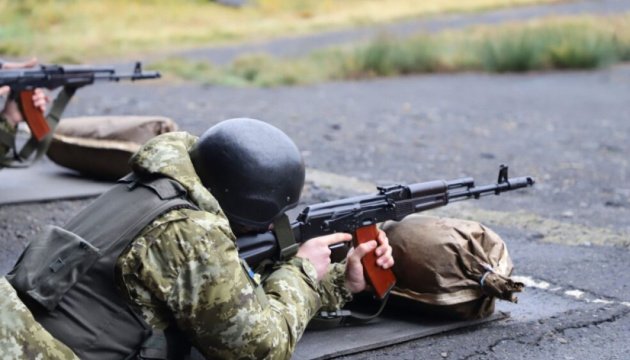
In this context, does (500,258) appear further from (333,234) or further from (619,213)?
(619,213)

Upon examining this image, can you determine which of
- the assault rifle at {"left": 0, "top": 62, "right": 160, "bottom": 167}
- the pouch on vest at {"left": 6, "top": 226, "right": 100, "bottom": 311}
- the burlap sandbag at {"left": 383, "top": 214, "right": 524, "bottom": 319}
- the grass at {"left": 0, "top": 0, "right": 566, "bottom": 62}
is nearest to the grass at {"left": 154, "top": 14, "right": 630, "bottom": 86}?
the grass at {"left": 0, "top": 0, "right": 566, "bottom": 62}

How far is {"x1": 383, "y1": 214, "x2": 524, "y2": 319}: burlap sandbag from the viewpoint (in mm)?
3912

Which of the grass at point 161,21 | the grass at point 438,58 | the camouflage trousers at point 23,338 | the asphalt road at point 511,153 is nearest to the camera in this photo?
the camouflage trousers at point 23,338

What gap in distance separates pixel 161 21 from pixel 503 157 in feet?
48.3

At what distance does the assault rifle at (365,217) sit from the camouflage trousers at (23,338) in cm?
68

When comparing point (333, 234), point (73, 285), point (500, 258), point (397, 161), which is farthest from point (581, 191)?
point (73, 285)

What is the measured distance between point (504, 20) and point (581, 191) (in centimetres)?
1525

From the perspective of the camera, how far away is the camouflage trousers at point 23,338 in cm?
274

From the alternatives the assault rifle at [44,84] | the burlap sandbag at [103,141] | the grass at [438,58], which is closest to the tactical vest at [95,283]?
the burlap sandbag at [103,141]

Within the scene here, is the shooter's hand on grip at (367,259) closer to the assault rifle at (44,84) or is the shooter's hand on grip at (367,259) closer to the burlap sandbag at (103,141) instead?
the burlap sandbag at (103,141)

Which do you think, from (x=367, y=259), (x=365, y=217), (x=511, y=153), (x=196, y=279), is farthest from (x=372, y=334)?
(x=511, y=153)

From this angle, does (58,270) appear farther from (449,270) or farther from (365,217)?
(449,270)

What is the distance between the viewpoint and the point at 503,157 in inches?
330

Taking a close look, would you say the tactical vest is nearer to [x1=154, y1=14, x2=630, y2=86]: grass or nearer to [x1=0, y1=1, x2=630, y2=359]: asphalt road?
[x1=0, y1=1, x2=630, y2=359]: asphalt road
